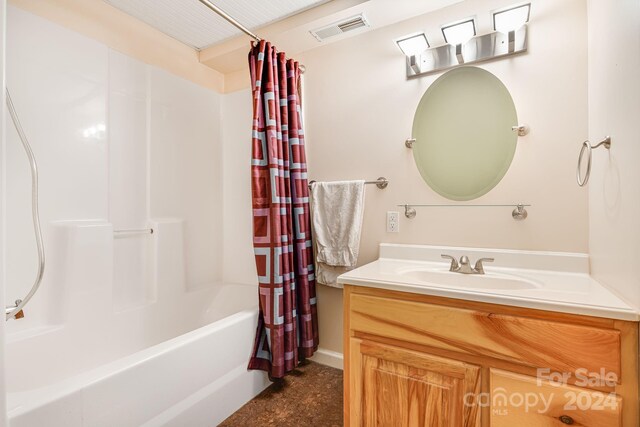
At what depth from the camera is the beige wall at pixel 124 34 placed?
161 cm

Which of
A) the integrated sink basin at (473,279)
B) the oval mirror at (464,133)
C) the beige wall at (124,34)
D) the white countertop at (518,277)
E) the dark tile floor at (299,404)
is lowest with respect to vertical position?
the dark tile floor at (299,404)

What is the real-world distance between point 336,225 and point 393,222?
333 mm

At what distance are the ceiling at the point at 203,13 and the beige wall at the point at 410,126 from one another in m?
0.32

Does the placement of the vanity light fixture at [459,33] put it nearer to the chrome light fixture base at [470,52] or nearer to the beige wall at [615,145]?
the chrome light fixture base at [470,52]

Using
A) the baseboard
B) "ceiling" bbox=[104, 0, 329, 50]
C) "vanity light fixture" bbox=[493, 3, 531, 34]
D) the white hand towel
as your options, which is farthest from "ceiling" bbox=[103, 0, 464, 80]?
the baseboard

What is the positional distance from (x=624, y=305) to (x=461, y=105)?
1.11 meters

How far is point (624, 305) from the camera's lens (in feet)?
2.94

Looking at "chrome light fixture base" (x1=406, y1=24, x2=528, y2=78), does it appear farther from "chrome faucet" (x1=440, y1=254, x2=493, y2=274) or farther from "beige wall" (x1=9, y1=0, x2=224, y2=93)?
"beige wall" (x1=9, y1=0, x2=224, y2=93)

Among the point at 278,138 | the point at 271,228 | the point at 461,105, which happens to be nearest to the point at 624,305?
the point at 461,105

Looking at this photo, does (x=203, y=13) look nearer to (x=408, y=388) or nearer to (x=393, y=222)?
(x=393, y=222)

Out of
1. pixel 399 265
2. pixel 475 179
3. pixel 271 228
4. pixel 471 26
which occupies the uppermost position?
pixel 471 26

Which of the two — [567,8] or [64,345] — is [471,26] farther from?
[64,345]

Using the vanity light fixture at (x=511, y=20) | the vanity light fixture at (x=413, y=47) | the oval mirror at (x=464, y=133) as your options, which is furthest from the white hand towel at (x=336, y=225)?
the vanity light fixture at (x=511, y=20)

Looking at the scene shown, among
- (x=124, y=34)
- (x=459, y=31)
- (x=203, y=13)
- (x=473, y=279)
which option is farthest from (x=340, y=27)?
(x=473, y=279)
